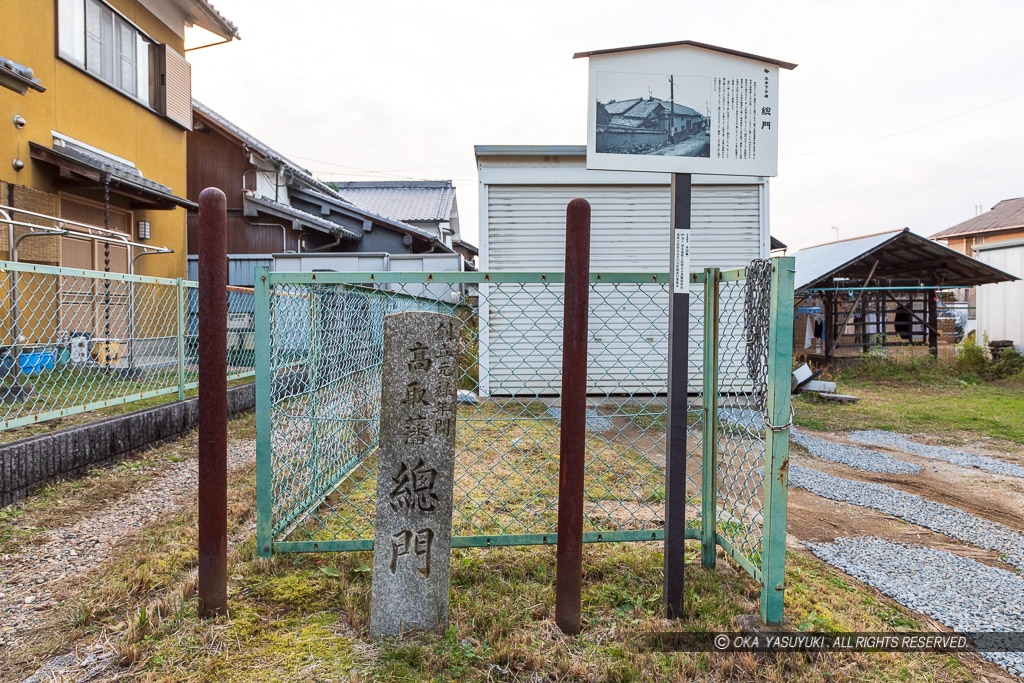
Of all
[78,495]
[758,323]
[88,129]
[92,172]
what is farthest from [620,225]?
[88,129]

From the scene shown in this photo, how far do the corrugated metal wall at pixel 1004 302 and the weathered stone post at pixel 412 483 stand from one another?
48.8 ft

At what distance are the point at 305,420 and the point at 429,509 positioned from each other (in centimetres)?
130

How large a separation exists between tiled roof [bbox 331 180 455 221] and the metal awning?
12814 millimetres

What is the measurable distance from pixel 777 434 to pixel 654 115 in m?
1.23

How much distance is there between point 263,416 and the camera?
93.7 inches

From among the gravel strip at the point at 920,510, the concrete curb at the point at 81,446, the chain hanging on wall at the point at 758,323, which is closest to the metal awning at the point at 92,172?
the concrete curb at the point at 81,446

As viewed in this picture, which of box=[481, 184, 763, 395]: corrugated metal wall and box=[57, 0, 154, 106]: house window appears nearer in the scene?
box=[57, 0, 154, 106]: house window

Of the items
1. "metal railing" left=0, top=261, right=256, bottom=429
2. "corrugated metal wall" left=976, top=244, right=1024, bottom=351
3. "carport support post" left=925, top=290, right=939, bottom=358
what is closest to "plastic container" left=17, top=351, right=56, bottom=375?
"metal railing" left=0, top=261, right=256, bottom=429

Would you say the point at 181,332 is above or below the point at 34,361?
above

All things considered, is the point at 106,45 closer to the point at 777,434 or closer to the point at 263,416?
the point at 263,416

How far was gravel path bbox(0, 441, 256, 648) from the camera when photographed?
2111 mm

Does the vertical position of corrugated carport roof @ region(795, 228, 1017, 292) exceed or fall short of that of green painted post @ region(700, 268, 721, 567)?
it exceeds it

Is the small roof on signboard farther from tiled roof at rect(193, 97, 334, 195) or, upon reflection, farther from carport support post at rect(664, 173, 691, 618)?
tiled roof at rect(193, 97, 334, 195)

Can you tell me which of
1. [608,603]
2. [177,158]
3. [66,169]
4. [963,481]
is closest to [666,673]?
[608,603]
